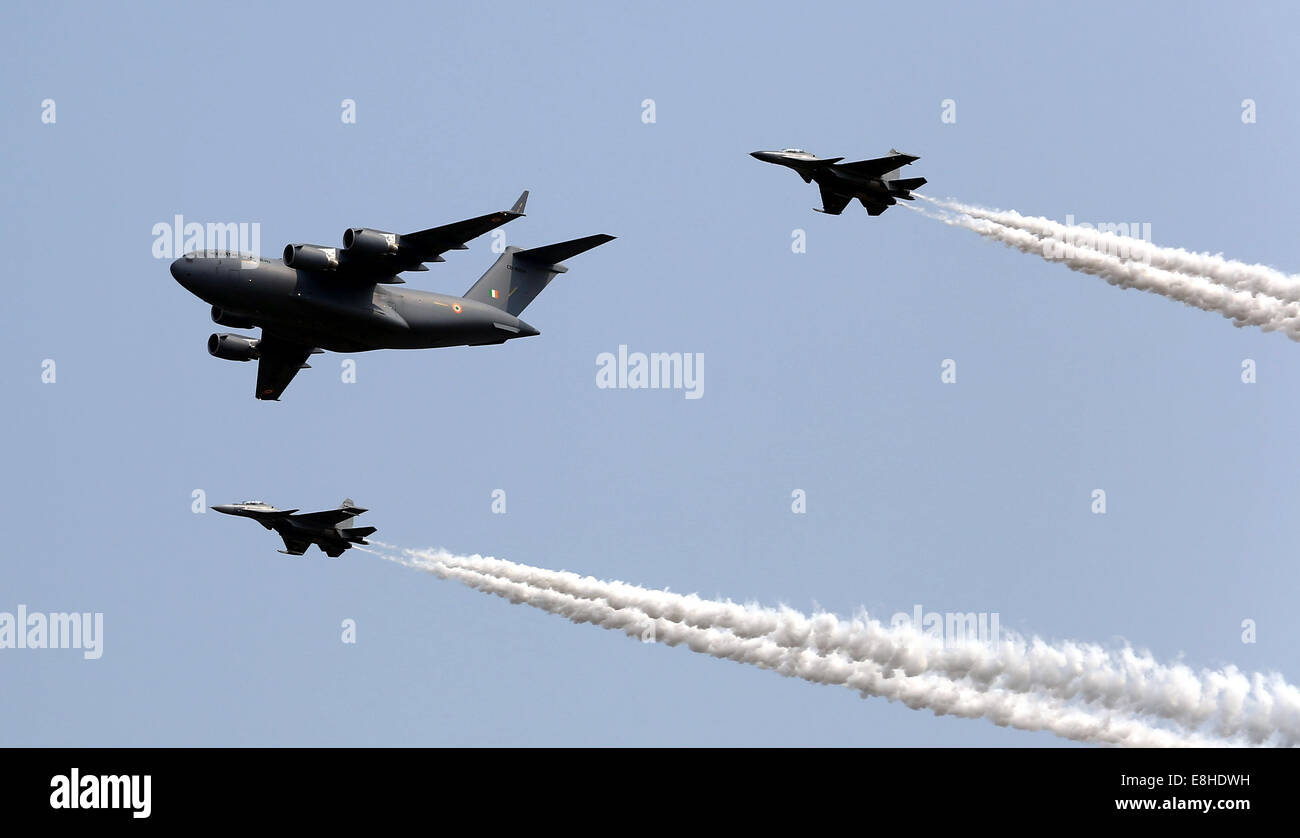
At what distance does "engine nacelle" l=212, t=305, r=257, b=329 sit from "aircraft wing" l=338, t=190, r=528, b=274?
10.6 ft

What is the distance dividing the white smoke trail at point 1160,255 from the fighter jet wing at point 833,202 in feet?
6.48

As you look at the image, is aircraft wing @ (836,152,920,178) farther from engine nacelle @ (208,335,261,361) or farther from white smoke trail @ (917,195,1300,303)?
engine nacelle @ (208,335,261,361)

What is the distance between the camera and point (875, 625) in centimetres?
4200

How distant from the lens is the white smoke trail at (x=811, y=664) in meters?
38.6

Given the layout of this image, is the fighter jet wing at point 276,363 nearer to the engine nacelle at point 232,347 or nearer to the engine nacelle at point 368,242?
the engine nacelle at point 232,347

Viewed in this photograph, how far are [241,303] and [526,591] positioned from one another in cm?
1010

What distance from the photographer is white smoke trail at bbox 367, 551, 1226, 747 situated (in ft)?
127

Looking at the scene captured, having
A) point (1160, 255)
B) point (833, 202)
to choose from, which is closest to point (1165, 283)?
point (1160, 255)

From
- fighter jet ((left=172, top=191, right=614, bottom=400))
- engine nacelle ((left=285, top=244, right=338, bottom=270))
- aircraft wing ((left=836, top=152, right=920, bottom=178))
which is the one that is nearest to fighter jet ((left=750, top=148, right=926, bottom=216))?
aircraft wing ((left=836, top=152, right=920, bottom=178))

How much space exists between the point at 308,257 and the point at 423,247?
2.78 metres

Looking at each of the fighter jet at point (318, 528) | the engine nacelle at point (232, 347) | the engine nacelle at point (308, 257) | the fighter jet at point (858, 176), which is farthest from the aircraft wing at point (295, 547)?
the fighter jet at point (858, 176)
